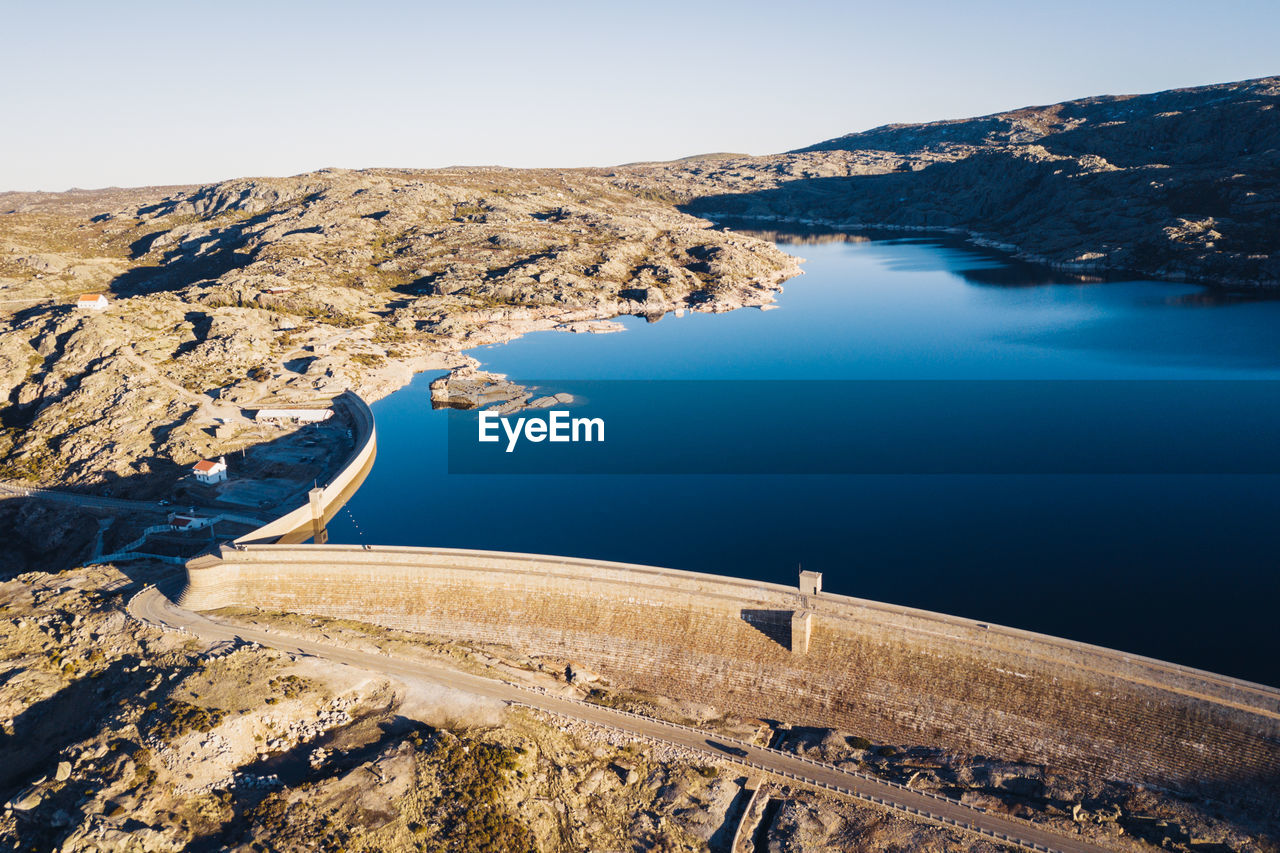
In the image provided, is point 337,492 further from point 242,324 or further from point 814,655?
point 242,324

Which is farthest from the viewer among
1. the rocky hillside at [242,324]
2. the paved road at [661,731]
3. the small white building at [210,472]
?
the rocky hillside at [242,324]

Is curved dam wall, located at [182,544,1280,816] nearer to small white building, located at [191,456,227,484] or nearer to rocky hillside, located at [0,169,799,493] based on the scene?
small white building, located at [191,456,227,484]

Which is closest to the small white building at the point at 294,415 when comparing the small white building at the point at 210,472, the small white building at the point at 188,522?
the small white building at the point at 210,472

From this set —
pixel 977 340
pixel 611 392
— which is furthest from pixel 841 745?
pixel 977 340

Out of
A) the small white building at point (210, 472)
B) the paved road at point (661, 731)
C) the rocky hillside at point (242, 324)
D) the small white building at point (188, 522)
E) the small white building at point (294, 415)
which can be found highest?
the rocky hillside at point (242, 324)

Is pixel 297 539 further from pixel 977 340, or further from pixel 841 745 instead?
pixel 977 340
